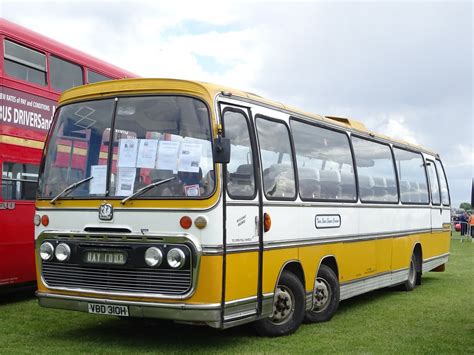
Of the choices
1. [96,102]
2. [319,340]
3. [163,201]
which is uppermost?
[96,102]

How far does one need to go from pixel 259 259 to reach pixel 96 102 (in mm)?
2653

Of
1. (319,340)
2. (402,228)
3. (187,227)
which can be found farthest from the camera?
(402,228)

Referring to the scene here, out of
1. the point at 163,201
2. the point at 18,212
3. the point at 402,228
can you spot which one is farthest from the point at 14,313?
the point at 402,228

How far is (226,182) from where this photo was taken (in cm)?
763

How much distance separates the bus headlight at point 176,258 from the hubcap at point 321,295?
3112mm

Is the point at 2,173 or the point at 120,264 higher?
the point at 2,173

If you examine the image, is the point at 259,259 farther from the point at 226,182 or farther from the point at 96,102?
the point at 96,102

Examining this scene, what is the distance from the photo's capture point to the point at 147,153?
25.4 feet

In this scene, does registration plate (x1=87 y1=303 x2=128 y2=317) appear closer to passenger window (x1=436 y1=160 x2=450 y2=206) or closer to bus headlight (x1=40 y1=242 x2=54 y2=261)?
bus headlight (x1=40 y1=242 x2=54 y2=261)

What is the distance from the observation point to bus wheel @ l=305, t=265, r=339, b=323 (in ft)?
32.6

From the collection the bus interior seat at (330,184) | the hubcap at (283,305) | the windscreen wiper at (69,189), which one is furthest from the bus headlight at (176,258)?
the bus interior seat at (330,184)

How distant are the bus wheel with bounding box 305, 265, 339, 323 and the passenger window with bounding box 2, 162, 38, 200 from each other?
4.85 m

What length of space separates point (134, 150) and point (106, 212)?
0.76 metres

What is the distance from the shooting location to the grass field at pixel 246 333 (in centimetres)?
807
